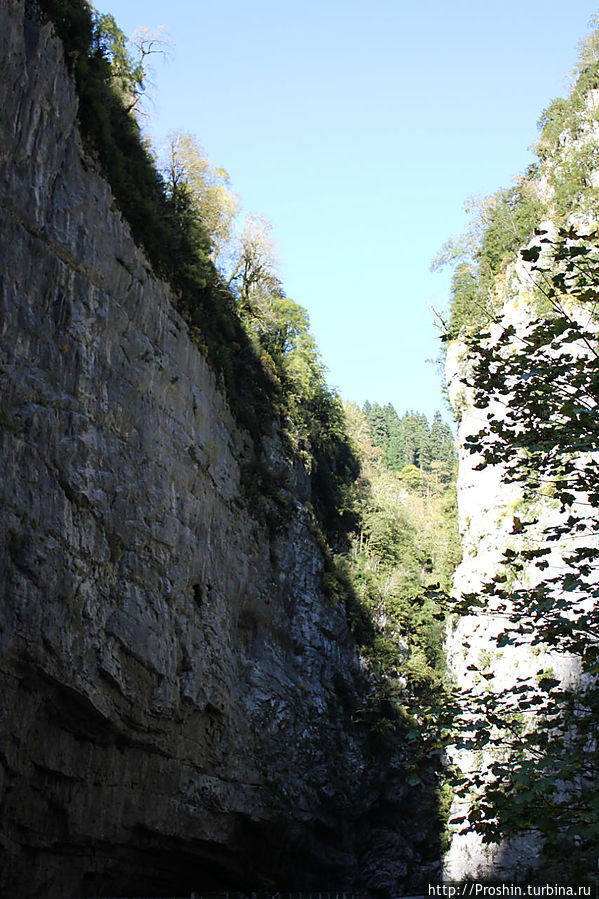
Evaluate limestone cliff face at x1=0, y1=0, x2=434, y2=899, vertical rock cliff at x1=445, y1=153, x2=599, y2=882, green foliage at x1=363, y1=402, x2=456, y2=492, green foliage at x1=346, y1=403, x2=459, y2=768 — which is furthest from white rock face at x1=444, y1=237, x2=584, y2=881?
green foliage at x1=363, y1=402, x2=456, y2=492

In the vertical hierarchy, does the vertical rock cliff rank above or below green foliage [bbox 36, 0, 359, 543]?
below

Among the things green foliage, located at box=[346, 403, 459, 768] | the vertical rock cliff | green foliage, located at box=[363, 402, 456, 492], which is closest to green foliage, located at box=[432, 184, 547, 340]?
the vertical rock cliff

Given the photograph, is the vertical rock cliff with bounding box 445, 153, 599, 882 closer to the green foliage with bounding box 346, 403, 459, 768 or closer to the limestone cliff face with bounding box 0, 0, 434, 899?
the green foliage with bounding box 346, 403, 459, 768

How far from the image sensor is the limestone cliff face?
1307 cm

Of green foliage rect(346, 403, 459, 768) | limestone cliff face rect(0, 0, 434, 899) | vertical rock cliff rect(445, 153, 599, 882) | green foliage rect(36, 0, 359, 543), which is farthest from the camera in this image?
green foliage rect(346, 403, 459, 768)

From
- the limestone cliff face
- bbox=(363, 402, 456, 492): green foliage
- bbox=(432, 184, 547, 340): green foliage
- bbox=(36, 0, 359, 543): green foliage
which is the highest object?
bbox=(363, 402, 456, 492): green foliage

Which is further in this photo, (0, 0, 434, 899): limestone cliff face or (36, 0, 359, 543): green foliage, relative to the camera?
(36, 0, 359, 543): green foliage

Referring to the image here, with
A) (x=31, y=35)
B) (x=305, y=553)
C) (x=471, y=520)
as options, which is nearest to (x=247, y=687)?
(x=305, y=553)

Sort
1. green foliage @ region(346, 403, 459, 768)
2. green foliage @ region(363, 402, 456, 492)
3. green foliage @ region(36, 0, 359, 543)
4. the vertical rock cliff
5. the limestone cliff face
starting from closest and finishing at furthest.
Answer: the vertical rock cliff < the limestone cliff face < green foliage @ region(36, 0, 359, 543) < green foliage @ region(346, 403, 459, 768) < green foliage @ region(363, 402, 456, 492)

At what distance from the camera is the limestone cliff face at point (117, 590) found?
1307cm

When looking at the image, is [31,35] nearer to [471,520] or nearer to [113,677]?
[113,677]

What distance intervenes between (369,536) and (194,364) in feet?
50.6

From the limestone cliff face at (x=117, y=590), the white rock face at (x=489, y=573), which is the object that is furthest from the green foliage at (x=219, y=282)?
the white rock face at (x=489, y=573)

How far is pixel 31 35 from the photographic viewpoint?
49.5 ft
